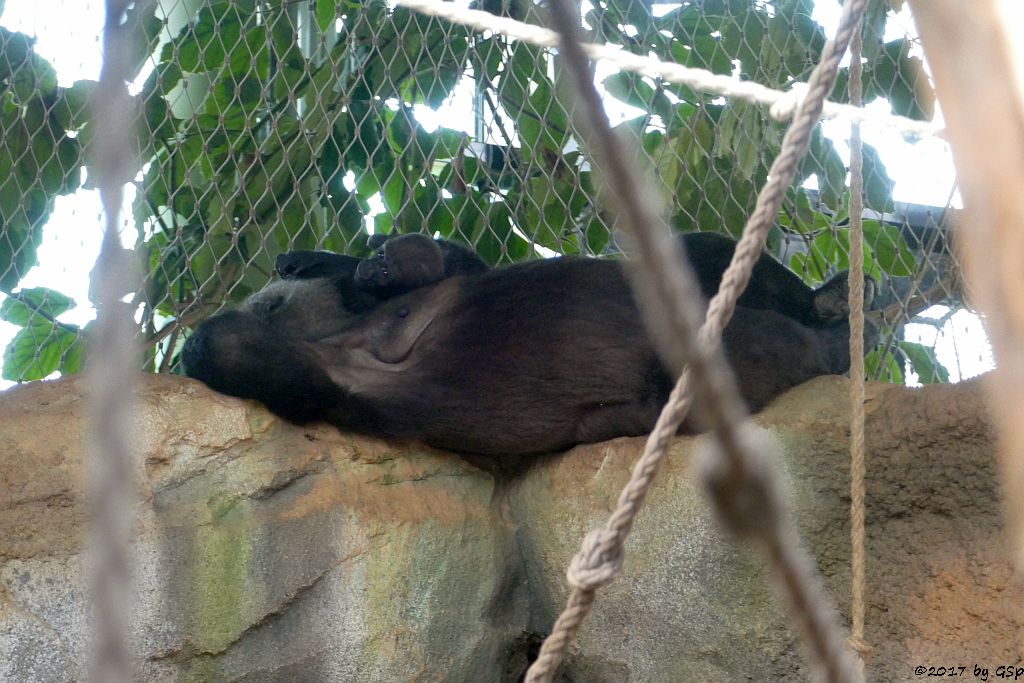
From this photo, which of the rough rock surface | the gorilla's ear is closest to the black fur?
the gorilla's ear

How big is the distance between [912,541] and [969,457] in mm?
174

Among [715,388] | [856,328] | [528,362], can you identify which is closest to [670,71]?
[856,328]

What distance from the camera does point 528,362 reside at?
2156 millimetres

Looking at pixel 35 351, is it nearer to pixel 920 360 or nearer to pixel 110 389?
pixel 920 360

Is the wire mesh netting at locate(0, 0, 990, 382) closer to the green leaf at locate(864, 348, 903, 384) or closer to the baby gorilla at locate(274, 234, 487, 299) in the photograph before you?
the green leaf at locate(864, 348, 903, 384)

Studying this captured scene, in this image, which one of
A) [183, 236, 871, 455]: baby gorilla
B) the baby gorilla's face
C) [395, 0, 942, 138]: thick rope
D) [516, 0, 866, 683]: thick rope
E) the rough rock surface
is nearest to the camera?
[516, 0, 866, 683]: thick rope

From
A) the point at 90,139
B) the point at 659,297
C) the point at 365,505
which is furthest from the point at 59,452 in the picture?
the point at 659,297

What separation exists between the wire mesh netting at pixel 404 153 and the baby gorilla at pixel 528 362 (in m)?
0.81

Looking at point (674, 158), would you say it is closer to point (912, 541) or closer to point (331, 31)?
point (331, 31)

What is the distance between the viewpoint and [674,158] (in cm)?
305

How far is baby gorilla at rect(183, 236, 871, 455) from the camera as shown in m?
2.09

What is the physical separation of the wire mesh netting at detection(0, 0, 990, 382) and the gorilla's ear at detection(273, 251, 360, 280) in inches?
14.8

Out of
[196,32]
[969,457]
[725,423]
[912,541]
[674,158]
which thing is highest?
[196,32]

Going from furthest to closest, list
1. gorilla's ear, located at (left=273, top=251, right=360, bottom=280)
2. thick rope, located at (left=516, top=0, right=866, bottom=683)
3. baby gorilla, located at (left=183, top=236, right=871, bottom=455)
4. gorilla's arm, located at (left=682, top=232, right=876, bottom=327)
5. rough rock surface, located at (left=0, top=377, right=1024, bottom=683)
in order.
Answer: gorilla's ear, located at (left=273, top=251, right=360, bottom=280), gorilla's arm, located at (left=682, top=232, right=876, bottom=327), baby gorilla, located at (left=183, top=236, right=871, bottom=455), rough rock surface, located at (left=0, top=377, right=1024, bottom=683), thick rope, located at (left=516, top=0, right=866, bottom=683)
